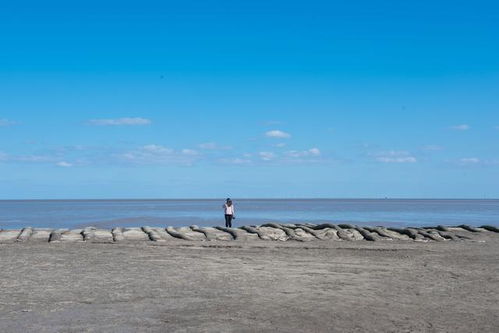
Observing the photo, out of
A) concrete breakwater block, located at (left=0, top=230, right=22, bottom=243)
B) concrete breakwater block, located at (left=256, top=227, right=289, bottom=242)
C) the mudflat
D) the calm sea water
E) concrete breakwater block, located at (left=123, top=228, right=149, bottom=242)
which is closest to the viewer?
the mudflat

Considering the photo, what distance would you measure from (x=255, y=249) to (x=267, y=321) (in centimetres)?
1000

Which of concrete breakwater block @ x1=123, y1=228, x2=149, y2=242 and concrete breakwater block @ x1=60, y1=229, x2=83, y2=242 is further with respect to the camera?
concrete breakwater block @ x1=123, y1=228, x2=149, y2=242

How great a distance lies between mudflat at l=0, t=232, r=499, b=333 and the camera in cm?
844

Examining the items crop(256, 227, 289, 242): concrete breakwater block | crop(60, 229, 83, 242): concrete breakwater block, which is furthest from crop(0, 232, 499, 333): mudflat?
crop(256, 227, 289, 242): concrete breakwater block

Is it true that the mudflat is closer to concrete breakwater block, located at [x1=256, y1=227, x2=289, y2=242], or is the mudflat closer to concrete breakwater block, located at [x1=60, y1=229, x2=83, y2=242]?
concrete breakwater block, located at [x1=60, y1=229, x2=83, y2=242]

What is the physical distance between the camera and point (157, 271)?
13344 millimetres

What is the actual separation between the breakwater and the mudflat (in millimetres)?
2152

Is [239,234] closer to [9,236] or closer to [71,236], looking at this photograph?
[71,236]

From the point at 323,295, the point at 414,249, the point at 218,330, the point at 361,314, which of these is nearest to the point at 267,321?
the point at 218,330

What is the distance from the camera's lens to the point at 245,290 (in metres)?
11.0

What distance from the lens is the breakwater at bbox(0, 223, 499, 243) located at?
20.6 meters

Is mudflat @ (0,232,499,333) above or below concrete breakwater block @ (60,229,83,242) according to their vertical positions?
below

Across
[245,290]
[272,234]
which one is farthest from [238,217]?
[245,290]

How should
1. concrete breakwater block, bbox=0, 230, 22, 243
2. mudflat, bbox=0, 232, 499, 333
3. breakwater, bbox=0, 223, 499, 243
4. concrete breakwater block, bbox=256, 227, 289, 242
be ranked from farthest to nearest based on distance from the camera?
concrete breakwater block, bbox=256, 227, 289, 242, breakwater, bbox=0, 223, 499, 243, concrete breakwater block, bbox=0, 230, 22, 243, mudflat, bbox=0, 232, 499, 333
